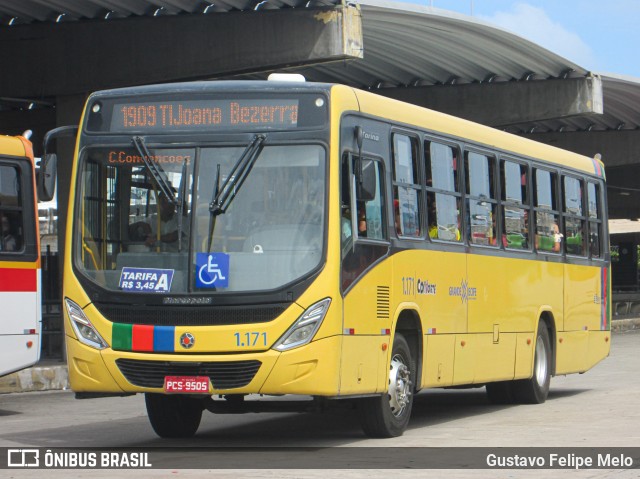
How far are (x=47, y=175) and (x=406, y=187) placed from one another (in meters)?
3.38

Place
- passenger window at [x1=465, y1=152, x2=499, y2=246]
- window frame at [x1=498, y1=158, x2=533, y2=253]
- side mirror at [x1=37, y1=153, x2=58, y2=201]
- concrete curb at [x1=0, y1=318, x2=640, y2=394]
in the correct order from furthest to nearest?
concrete curb at [x1=0, y1=318, x2=640, y2=394], window frame at [x1=498, y1=158, x2=533, y2=253], passenger window at [x1=465, y1=152, x2=499, y2=246], side mirror at [x1=37, y1=153, x2=58, y2=201]

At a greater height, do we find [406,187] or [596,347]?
[406,187]

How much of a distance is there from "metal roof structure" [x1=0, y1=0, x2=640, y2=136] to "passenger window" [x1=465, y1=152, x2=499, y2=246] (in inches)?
439

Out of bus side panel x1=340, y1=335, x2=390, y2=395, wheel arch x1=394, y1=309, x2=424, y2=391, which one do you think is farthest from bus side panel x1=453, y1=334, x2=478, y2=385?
bus side panel x1=340, y1=335, x2=390, y2=395

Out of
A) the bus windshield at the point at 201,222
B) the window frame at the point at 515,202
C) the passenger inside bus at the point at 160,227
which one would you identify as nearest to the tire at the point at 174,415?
the bus windshield at the point at 201,222

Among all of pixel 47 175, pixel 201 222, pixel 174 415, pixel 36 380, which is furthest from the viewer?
pixel 36 380

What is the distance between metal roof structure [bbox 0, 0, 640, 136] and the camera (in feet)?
90.5

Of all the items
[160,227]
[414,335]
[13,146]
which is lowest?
[414,335]

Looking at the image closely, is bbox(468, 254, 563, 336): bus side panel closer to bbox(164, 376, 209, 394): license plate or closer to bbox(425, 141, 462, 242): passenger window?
bbox(425, 141, 462, 242): passenger window

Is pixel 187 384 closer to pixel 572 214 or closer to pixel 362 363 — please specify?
pixel 362 363

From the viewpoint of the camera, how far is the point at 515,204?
17391 mm

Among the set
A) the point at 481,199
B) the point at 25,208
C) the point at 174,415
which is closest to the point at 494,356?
the point at 481,199

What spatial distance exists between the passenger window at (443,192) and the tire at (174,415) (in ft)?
9.55

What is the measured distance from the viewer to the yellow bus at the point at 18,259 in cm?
1798
